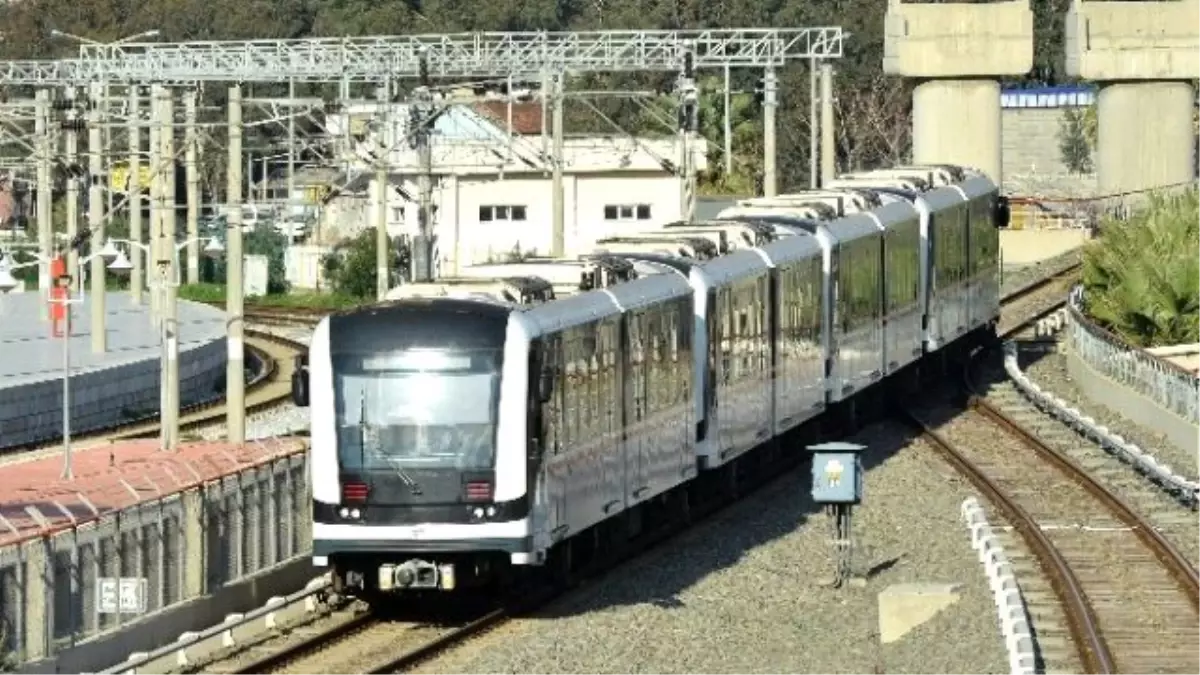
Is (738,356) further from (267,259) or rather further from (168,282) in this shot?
(267,259)

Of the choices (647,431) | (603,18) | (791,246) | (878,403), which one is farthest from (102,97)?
(603,18)

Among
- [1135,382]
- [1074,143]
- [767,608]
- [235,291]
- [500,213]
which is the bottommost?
[767,608]

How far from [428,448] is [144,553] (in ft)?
8.02

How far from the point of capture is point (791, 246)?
112 ft

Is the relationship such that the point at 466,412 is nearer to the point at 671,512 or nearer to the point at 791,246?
the point at 671,512

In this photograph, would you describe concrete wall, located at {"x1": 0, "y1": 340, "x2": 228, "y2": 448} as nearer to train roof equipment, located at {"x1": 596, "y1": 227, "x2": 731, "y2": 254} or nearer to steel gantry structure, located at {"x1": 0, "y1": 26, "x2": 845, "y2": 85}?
steel gantry structure, located at {"x1": 0, "y1": 26, "x2": 845, "y2": 85}

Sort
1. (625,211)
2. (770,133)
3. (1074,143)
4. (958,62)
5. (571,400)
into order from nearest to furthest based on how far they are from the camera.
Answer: (571,400), (770,133), (958,62), (625,211), (1074,143)

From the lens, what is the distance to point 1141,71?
75.5 metres

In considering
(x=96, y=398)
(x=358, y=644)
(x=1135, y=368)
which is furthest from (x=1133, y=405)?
(x=358, y=644)

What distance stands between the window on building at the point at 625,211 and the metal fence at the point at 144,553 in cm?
5781

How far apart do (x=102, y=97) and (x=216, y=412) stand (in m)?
6.94

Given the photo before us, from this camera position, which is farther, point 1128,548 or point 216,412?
point 216,412

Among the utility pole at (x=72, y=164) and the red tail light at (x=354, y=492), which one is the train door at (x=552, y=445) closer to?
the red tail light at (x=354, y=492)

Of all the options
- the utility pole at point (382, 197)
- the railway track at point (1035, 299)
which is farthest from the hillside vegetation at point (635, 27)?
the utility pole at point (382, 197)
